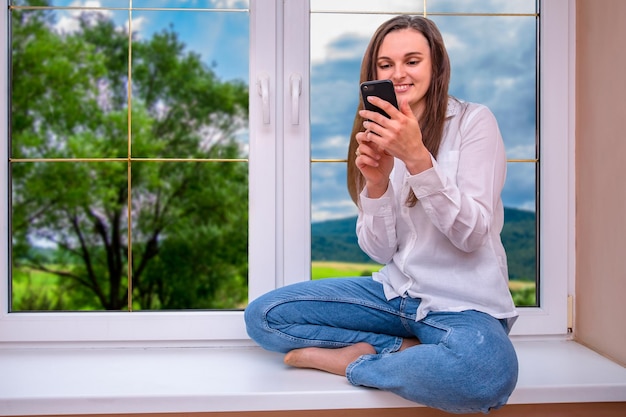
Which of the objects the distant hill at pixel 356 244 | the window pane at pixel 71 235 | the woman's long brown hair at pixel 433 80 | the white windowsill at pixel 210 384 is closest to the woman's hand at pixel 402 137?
the woman's long brown hair at pixel 433 80

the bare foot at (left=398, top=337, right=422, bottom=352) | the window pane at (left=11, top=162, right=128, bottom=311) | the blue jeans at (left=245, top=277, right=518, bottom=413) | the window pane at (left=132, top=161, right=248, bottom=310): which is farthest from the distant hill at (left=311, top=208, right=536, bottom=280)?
the window pane at (left=11, top=162, right=128, bottom=311)

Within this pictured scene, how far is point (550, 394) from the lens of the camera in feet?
4.27

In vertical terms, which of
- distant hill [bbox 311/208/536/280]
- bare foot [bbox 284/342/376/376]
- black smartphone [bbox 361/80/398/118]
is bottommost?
bare foot [bbox 284/342/376/376]

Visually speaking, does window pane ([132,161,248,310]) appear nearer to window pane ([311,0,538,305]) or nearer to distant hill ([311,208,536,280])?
distant hill ([311,208,536,280])

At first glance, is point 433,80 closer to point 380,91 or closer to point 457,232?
point 380,91

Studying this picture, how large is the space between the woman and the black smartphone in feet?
0.07

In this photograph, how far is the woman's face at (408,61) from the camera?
1363 millimetres

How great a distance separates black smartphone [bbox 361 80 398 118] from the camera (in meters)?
1.21

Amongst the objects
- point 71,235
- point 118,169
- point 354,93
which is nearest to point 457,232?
point 354,93

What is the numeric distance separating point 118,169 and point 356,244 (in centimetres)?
309

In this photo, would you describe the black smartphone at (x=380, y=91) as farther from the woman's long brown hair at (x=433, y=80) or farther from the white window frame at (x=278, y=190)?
the white window frame at (x=278, y=190)

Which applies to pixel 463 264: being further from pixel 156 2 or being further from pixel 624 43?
pixel 156 2

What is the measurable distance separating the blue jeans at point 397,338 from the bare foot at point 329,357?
0.07 ft

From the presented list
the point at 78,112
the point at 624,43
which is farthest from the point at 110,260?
the point at 624,43
